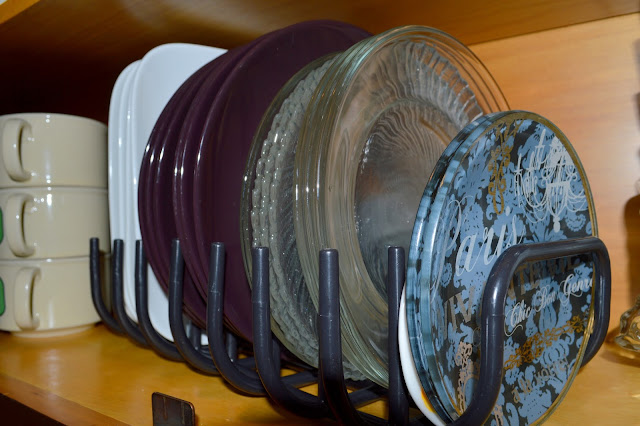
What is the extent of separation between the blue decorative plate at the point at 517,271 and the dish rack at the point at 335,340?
0.11 ft

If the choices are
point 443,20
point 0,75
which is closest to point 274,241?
point 443,20

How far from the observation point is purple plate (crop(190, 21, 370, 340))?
2.34 feet

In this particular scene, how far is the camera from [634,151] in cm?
84

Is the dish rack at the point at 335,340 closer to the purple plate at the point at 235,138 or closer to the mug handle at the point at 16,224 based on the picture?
the purple plate at the point at 235,138

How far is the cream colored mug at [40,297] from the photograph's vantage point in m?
1.00

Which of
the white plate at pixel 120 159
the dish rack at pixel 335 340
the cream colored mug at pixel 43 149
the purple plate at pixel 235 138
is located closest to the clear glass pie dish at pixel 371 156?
the dish rack at pixel 335 340

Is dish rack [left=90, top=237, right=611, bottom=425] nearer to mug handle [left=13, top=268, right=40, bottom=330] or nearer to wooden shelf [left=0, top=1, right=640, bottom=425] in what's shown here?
wooden shelf [left=0, top=1, right=640, bottom=425]

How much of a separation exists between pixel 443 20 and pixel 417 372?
0.58 m

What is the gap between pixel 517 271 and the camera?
540 millimetres

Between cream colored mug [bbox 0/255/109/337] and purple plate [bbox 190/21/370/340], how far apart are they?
430 mm

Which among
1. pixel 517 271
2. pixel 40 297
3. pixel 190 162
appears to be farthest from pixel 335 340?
pixel 40 297

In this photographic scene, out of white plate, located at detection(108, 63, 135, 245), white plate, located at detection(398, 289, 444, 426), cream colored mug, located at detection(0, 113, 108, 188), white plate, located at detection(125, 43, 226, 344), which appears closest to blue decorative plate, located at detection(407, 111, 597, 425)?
white plate, located at detection(398, 289, 444, 426)

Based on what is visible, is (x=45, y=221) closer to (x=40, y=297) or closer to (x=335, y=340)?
(x=40, y=297)

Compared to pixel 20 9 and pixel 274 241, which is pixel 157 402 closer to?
pixel 274 241
